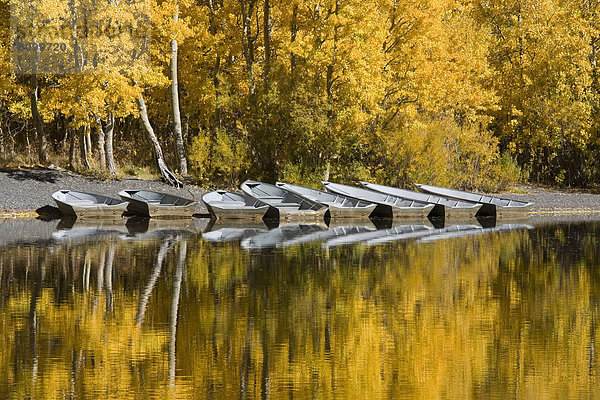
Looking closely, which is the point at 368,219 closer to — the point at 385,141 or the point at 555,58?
the point at 385,141

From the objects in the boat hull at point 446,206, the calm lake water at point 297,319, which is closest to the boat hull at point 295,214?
the boat hull at point 446,206

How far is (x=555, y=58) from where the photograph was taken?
43688 mm

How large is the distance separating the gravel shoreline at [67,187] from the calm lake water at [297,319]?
365 inches

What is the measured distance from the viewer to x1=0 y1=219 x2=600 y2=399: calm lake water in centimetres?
893

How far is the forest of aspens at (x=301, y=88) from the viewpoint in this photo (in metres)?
33.4

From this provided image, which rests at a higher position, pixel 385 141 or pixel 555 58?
pixel 555 58

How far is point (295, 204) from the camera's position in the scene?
104 feet

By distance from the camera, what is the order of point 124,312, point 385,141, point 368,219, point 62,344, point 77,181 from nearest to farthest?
point 62,344
point 124,312
point 368,219
point 77,181
point 385,141

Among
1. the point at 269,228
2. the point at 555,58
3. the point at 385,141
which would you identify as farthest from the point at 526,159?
the point at 269,228

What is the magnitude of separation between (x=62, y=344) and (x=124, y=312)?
2189mm

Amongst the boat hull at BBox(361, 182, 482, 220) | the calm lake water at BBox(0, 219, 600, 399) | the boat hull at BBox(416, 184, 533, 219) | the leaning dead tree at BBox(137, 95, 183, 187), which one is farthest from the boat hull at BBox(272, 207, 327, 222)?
the calm lake water at BBox(0, 219, 600, 399)

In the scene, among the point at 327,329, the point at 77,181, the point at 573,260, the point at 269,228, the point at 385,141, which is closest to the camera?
the point at 327,329

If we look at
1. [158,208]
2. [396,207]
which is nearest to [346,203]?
[396,207]

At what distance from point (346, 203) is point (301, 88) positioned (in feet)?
18.7
